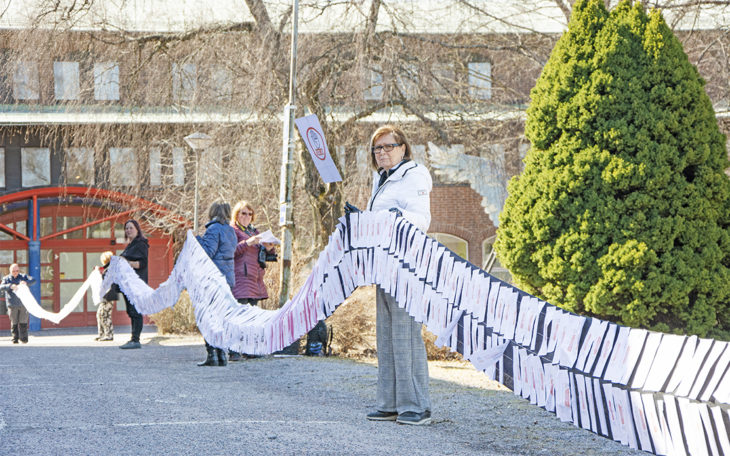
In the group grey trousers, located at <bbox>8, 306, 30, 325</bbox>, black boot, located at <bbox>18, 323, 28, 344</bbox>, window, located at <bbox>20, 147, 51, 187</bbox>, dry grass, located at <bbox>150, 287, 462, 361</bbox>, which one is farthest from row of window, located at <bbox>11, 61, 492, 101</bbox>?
window, located at <bbox>20, 147, 51, 187</bbox>

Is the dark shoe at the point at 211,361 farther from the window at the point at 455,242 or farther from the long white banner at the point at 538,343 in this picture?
the window at the point at 455,242

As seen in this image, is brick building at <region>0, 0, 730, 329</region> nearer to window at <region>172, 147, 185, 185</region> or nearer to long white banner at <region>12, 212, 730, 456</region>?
window at <region>172, 147, 185, 185</region>

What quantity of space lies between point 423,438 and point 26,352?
36.7 ft

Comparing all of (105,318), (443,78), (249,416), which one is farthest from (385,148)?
(105,318)

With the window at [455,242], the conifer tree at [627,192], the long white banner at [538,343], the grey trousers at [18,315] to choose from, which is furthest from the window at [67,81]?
the window at [455,242]

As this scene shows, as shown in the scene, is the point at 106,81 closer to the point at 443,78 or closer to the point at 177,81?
the point at 177,81

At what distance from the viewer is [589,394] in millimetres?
4465

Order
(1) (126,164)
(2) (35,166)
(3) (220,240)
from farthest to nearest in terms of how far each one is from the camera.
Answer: (2) (35,166) < (1) (126,164) < (3) (220,240)

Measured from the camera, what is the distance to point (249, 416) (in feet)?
22.8

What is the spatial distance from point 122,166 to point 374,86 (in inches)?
245

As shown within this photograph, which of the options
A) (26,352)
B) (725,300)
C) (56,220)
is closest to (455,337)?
(725,300)

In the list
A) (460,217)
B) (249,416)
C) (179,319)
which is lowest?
(179,319)

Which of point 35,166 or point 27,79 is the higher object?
point 27,79

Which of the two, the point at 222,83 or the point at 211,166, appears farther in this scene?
the point at 211,166
